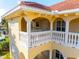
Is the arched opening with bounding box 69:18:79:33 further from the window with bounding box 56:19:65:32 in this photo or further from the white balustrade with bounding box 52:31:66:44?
the white balustrade with bounding box 52:31:66:44

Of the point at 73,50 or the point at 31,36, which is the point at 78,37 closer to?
the point at 73,50

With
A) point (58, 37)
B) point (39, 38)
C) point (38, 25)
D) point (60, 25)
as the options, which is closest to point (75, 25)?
point (60, 25)

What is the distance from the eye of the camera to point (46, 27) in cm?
1381

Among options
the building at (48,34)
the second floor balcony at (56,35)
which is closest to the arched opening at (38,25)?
the second floor balcony at (56,35)

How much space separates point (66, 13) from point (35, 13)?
2.54 m

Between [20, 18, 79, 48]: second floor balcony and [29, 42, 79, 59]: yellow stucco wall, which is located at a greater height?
[20, 18, 79, 48]: second floor balcony

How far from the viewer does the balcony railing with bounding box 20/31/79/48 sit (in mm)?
9898

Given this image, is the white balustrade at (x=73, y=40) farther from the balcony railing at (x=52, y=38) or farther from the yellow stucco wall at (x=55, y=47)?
the yellow stucco wall at (x=55, y=47)

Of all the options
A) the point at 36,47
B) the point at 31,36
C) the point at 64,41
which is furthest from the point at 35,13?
the point at 64,41

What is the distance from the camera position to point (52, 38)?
38.4 feet

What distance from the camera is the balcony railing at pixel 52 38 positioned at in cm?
990

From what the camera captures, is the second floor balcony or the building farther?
the second floor balcony

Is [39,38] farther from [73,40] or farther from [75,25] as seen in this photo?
[75,25]

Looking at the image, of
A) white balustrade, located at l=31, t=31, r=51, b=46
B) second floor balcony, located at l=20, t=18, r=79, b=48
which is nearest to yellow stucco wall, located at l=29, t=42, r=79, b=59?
second floor balcony, located at l=20, t=18, r=79, b=48
